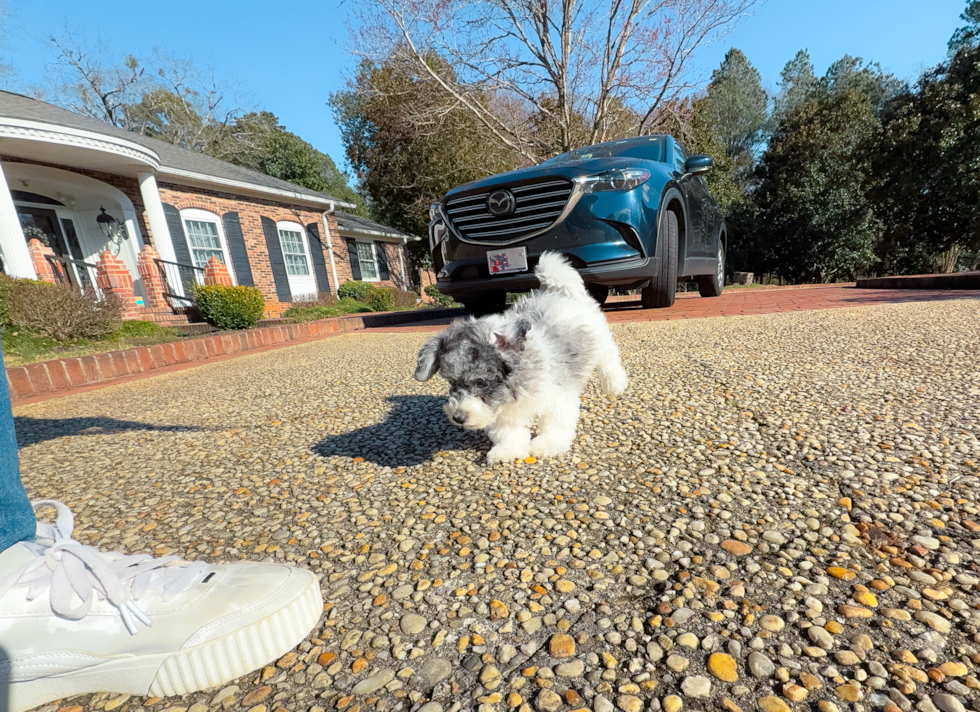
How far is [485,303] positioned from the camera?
6504 mm

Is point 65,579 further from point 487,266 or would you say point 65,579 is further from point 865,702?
point 487,266

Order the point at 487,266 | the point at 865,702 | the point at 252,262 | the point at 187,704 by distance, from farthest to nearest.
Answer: the point at 252,262
the point at 487,266
the point at 187,704
the point at 865,702

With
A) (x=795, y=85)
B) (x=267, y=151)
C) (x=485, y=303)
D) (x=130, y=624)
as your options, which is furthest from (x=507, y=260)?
(x=795, y=85)

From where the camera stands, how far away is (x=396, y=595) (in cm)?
134

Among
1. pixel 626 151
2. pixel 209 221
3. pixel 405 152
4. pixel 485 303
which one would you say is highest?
pixel 405 152

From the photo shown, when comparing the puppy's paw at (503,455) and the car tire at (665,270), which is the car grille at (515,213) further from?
the puppy's paw at (503,455)

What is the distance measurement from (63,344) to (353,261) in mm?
15082

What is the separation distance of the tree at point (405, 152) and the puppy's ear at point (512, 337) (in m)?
15.0

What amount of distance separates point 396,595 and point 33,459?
2.90 meters

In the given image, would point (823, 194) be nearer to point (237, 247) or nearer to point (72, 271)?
point (237, 247)

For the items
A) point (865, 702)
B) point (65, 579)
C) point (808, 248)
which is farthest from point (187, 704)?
point (808, 248)

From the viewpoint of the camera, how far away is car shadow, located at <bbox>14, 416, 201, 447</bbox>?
10.4 feet

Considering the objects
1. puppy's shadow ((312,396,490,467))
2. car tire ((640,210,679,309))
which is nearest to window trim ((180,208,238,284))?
car tire ((640,210,679,309))

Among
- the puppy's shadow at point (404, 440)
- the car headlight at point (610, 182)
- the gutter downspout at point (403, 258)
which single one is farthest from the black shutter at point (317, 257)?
the puppy's shadow at point (404, 440)
